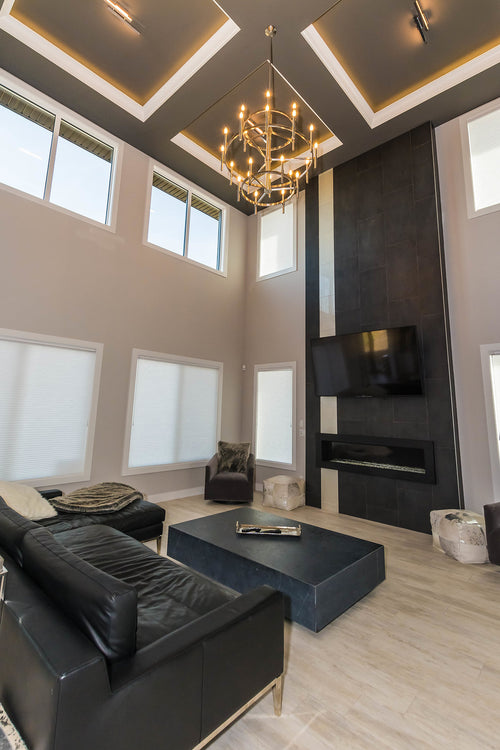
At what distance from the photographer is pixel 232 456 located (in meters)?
5.75

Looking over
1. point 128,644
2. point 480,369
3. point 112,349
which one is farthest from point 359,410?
point 128,644

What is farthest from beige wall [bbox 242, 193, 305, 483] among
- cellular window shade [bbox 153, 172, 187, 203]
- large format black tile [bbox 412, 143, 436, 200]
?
large format black tile [bbox 412, 143, 436, 200]

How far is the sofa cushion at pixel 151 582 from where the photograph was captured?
1.61m

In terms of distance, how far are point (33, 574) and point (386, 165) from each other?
616 cm

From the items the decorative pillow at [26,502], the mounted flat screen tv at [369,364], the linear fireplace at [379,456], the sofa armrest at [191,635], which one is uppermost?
the mounted flat screen tv at [369,364]

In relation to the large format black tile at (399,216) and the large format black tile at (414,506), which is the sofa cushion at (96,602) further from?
the large format black tile at (399,216)

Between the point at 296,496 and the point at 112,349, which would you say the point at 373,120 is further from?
the point at 296,496

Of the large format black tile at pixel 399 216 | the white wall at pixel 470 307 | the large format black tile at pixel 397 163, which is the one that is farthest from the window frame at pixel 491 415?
the large format black tile at pixel 397 163

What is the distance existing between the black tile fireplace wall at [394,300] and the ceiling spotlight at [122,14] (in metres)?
3.37

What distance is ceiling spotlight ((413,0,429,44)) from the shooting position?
139 inches

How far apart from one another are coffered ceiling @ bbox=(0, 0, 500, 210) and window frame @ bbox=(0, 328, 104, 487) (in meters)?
3.13

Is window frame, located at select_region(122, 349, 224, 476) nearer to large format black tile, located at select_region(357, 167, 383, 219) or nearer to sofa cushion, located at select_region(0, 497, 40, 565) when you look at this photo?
sofa cushion, located at select_region(0, 497, 40, 565)

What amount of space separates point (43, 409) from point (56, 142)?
350cm

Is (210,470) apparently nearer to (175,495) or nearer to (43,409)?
(175,495)
